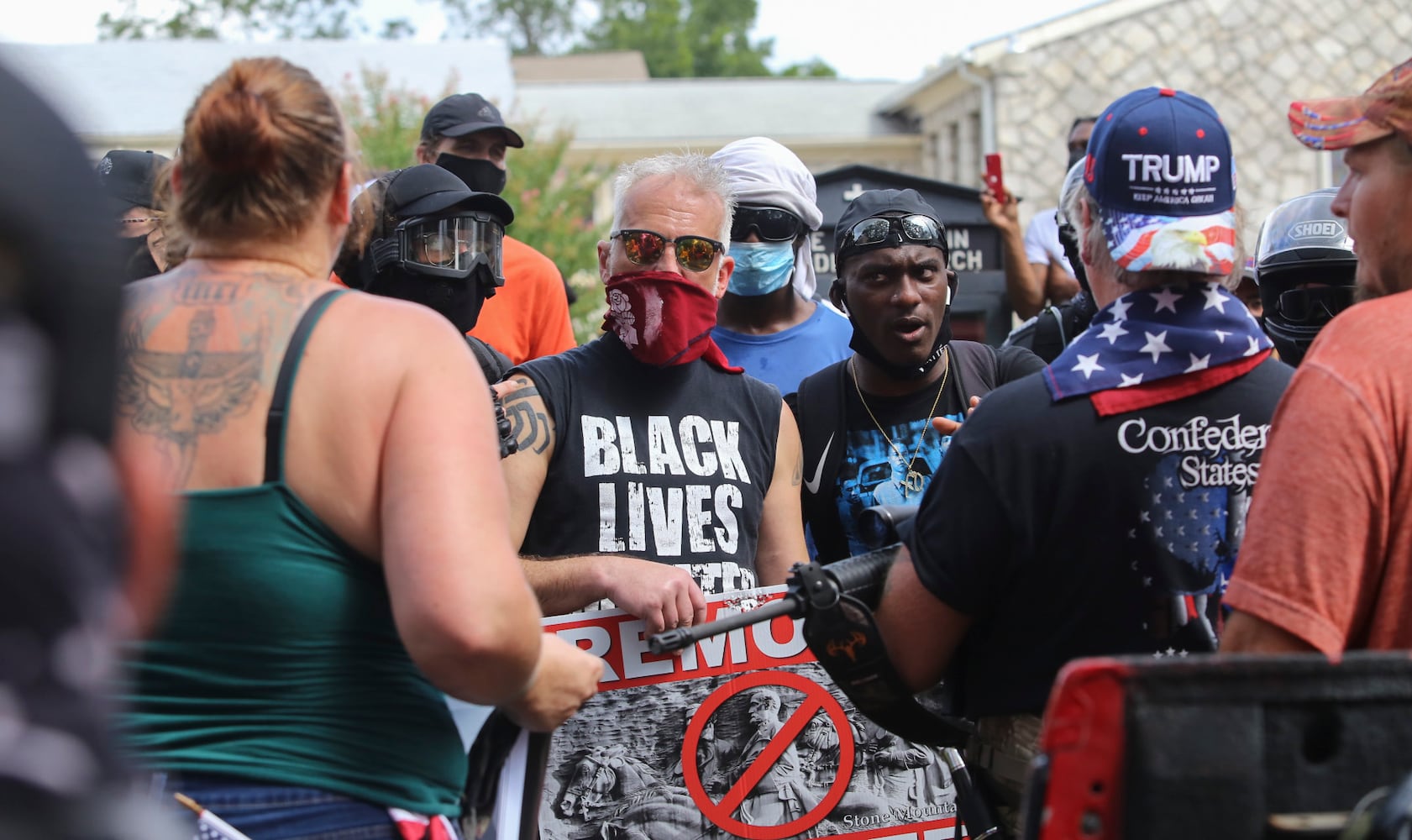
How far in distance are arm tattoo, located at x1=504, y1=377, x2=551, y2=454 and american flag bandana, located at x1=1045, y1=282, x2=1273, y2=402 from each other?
1.38 metres

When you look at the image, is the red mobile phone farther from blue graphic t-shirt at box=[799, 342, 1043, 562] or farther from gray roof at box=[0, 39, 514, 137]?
gray roof at box=[0, 39, 514, 137]

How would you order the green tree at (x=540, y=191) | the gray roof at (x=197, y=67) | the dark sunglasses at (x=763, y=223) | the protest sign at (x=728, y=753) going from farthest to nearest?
the gray roof at (x=197, y=67)
the green tree at (x=540, y=191)
the dark sunglasses at (x=763, y=223)
the protest sign at (x=728, y=753)

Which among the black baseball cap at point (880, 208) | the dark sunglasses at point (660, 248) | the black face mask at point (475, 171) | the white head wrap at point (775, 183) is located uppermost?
the black face mask at point (475, 171)

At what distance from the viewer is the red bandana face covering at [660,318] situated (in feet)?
11.3

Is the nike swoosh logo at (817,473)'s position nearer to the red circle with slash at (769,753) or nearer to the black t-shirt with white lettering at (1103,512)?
the red circle with slash at (769,753)

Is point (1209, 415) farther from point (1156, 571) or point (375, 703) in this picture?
point (375, 703)

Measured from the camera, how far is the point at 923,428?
377 cm

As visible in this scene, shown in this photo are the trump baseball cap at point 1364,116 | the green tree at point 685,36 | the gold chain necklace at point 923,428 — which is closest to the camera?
the trump baseball cap at point 1364,116

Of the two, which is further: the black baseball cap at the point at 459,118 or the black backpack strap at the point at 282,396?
the black baseball cap at the point at 459,118

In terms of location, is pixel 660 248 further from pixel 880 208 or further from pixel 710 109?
pixel 710 109

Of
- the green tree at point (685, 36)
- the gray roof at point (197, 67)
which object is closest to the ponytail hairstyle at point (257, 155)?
the gray roof at point (197, 67)

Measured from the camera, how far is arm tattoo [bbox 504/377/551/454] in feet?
10.7

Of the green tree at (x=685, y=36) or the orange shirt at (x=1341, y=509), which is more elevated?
the green tree at (x=685, y=36)

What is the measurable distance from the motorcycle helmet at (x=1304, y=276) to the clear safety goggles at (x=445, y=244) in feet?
7.94
